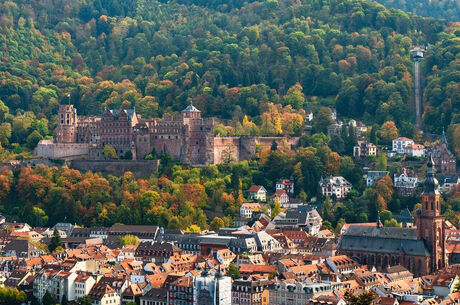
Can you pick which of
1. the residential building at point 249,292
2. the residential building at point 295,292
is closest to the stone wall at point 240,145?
the residential building at point 249,292

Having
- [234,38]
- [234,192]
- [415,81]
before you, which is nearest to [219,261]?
[234,192]

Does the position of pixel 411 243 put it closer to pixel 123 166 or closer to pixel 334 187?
pixel 334 187

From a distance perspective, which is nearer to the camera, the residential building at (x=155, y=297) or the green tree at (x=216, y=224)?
the residential building at (x=155, y=297)

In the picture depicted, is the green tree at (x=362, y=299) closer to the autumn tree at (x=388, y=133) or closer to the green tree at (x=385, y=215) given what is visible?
the green tree at (x=385, y=215)

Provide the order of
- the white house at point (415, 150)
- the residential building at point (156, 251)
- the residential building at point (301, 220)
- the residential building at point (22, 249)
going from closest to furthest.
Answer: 1. the residential building at point (156, 251)
2. the residential building at point (22, 249)
3. the residential building at point (301, 220)
4. the white house at point (415, 150)

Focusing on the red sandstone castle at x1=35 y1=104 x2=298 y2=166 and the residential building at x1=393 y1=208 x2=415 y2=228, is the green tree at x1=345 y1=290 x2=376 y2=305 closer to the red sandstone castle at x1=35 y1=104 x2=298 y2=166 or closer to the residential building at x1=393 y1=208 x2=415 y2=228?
the residential building at x1=393 y1=208 x2=415 y2=228

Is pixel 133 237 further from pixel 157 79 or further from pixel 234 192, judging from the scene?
pixel 157 79
